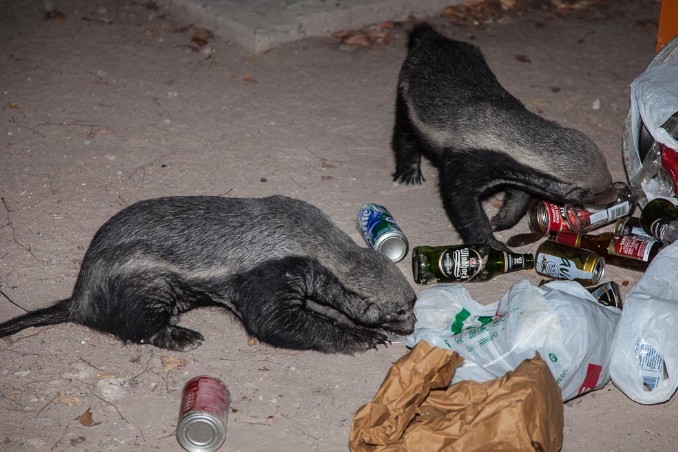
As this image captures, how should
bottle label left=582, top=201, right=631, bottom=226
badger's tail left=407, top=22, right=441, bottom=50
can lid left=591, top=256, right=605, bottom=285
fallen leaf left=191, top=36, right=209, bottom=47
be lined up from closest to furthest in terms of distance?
can lid left=591, top=256, right=605, bottom=285 < bottle label left=582, top=201, right=631, bottom=226 < badger's tail left=407, top=22, right=441, bottom=50 < fallen leaf left=191, top=36, right=209, bottom=47

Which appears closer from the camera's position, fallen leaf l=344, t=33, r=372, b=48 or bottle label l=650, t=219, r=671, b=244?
bottle label l=650, t=219, r=671, b=244

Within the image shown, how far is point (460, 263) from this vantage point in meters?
5.20

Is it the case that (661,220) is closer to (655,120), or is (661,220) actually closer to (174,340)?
(655,120)

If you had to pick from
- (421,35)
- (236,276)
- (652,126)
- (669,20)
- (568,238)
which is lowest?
(568,238)

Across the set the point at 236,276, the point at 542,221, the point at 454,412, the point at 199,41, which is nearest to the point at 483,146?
the point at 542,221

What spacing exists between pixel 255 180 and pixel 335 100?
1448 mm

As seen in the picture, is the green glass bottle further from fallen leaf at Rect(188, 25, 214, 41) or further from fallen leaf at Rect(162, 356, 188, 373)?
fallen leaf at Rect(188, 25, 214, 41)

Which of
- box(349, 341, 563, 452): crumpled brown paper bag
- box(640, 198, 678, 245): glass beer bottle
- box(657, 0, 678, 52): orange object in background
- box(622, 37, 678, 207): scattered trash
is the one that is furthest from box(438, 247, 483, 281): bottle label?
box(657, 0, 678, 52): orange object in background

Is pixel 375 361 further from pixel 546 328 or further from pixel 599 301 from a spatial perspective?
pixel 599 301

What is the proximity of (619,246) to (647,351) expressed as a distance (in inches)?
43.7

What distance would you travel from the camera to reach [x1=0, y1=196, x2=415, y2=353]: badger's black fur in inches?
182

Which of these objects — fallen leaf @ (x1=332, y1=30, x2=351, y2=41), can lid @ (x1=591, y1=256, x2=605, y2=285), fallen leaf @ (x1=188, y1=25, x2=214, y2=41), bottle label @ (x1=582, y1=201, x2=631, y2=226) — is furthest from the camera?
fallen leaf @ (x1=332, y1=30, x2=351, y2=41)

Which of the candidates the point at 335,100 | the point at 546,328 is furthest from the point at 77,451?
the point at 335,100

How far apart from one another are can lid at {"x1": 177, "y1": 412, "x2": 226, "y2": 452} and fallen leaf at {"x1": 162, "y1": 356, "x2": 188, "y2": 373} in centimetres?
66
